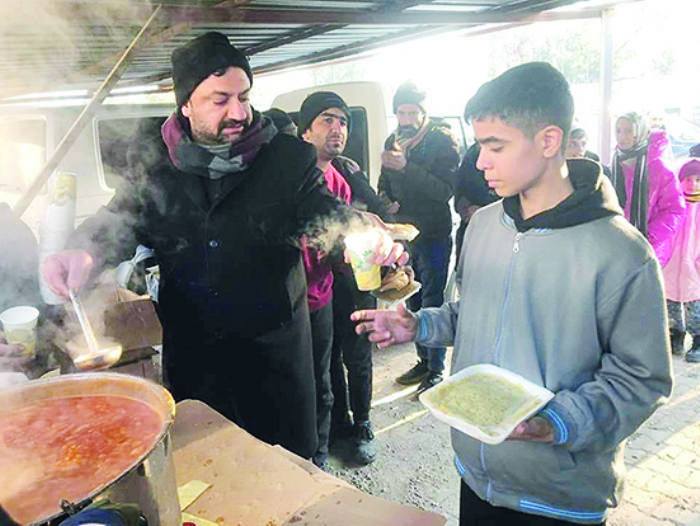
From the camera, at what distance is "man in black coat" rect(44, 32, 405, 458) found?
1907 mm

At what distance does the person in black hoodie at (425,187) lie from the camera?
4.29 m

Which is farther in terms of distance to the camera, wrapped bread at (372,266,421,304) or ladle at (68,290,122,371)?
wrapped bread at (372,266,421,304)

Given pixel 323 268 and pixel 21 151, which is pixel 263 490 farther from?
pixel 21 151

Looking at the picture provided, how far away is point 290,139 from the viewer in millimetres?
2098

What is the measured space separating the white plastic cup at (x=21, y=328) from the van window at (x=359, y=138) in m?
3.45

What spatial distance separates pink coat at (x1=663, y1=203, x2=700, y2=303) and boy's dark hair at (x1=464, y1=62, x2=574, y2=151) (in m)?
3.81

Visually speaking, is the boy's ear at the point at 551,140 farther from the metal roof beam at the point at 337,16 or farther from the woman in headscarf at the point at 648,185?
the woman in headscarf at the point at 648,185

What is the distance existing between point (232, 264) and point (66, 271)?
542 millimetres

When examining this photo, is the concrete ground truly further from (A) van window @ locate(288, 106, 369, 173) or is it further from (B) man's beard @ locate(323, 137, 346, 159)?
(A) van window @ locate(288, 106, 369, 173)

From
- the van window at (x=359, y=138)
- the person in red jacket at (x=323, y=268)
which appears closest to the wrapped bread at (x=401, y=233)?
the person in red jacket at (x=323, y=268)

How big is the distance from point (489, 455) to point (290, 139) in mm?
1344

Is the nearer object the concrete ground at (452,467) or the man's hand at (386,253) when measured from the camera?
the man's hand at (386,253)

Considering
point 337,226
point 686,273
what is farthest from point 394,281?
point 686,273

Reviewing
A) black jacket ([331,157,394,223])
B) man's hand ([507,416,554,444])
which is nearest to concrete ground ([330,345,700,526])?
black jacket ([331,157,394,223])
